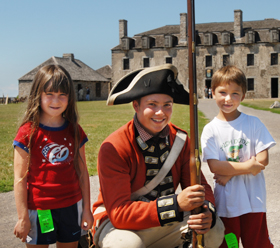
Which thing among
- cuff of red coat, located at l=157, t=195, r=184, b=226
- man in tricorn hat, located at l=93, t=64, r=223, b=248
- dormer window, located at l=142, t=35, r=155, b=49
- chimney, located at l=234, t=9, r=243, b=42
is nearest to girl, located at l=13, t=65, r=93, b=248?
man in tricorn hat, located at l=93, t=64, r=223, b=248

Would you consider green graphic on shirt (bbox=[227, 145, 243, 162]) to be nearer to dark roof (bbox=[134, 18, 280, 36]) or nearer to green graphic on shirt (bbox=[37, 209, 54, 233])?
green graphic on shirt (bbox=[37, 209, 54, 233])

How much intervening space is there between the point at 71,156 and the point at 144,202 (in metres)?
0.73

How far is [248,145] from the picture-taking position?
295 centimetres

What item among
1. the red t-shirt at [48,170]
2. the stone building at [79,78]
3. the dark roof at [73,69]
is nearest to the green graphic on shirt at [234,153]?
the red t-shirt at [48,170]

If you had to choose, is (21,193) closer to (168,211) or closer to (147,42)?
(168,211)

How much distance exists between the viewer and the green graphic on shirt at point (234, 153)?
296cm

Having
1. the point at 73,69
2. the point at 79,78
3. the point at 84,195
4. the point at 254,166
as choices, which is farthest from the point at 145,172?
the point at 73,69

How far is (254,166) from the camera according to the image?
2846mm

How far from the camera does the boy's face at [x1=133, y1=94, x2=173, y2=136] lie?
2695 millimetres

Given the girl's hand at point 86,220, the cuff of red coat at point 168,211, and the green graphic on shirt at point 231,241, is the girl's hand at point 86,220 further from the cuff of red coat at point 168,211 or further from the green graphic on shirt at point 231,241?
the green graphic on shirt at point 231,241

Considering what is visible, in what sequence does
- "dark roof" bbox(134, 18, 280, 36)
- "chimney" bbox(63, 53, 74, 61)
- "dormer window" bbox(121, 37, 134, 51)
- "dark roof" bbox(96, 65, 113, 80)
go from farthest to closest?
"dark roof" bbox(96, 65, 113, 80) < "chimney" bbox(63, 53, 74, 61) < "dormer window" bbox(121, 37, 134, 51) < "dark roof" bbox(134, 18, 280, 36)

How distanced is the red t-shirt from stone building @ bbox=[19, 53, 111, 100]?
172ft

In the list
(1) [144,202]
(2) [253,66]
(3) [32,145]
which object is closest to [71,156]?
(3) [32,145]

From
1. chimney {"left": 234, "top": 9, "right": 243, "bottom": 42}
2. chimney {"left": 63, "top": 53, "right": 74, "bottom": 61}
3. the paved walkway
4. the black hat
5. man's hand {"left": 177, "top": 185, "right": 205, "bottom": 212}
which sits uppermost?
chimney {"left": 234, "top": 9, "right": 243, "bottom": 42}
